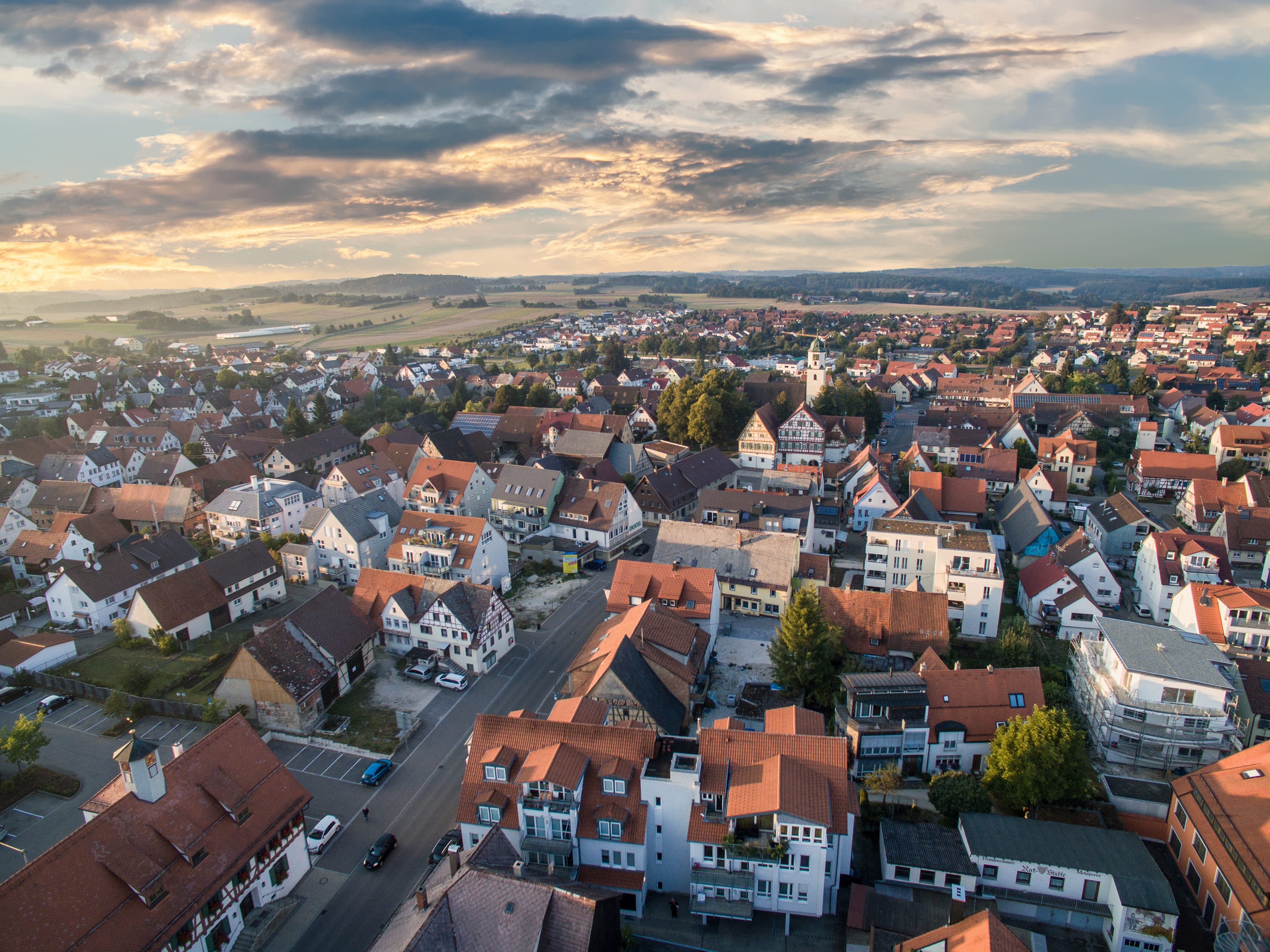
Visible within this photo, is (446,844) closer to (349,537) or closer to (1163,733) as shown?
(349,537)

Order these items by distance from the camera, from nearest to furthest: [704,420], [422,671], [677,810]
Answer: [677,810] → [422,671] → [704,420]

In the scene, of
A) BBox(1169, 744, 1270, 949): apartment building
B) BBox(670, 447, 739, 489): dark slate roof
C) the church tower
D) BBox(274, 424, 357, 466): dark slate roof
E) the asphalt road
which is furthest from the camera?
the church tower

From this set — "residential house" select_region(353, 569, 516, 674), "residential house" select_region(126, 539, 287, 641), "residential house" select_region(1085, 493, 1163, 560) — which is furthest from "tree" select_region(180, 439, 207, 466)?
"residential house" select_region(1085, 493, 1163, 560)

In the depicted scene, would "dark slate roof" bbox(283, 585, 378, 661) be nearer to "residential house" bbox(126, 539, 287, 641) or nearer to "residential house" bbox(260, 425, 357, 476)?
"residential house" bbox(126, 539, 287, 641)

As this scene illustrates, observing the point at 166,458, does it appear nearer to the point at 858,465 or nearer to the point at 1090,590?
the point at 858,465

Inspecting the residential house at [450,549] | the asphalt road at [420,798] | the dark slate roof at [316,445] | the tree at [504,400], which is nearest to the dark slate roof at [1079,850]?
the asphalt road at [420,798]

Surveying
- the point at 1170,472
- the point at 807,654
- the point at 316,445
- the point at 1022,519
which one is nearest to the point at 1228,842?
the point at 807,654
